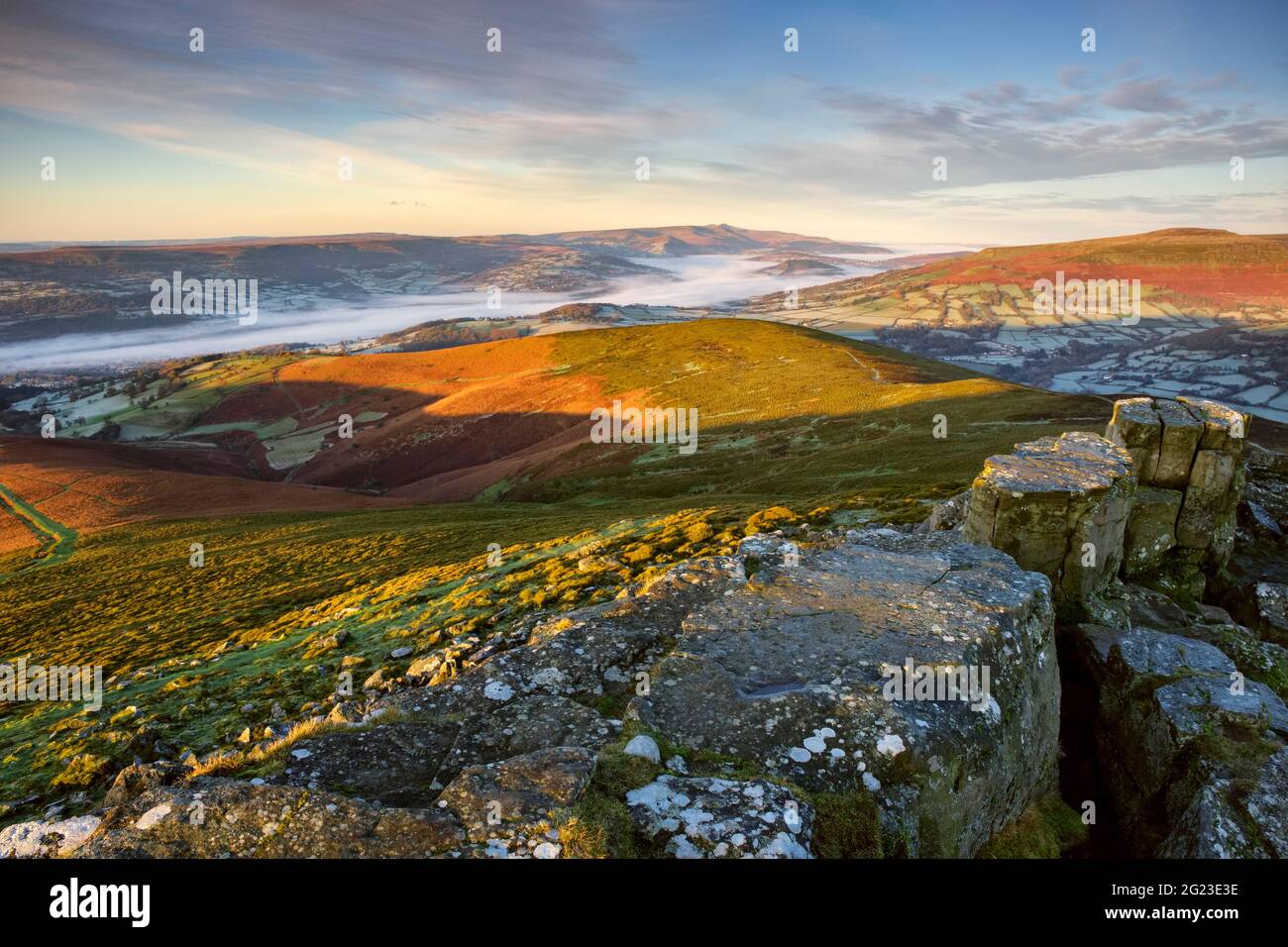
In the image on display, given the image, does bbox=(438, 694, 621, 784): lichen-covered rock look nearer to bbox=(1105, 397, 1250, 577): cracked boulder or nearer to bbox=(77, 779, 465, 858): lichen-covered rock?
bbox=(77, 779, 465, 858): lichen-covered rock

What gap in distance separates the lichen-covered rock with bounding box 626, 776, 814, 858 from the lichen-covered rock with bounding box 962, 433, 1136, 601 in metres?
10.8

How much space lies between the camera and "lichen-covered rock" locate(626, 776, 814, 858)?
23.0 feet

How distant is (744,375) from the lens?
123m

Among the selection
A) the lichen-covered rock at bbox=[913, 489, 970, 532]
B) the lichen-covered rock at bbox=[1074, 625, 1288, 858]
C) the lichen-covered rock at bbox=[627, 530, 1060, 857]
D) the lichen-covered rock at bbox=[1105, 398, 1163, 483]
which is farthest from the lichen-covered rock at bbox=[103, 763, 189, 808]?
the lichen-covered rock at bbox=[1105, 398, 1163, 483]

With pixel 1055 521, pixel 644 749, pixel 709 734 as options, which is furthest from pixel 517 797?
pixel 1055 521

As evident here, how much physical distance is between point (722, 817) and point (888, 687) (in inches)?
156

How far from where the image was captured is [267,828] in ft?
23.0

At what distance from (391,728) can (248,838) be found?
2.70 m

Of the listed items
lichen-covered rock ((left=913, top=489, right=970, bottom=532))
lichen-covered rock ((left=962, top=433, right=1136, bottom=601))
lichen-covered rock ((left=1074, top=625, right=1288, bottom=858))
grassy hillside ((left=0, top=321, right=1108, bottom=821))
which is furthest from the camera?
lichen-covered rock ((left=913, top=489, right=970, bottom=532))

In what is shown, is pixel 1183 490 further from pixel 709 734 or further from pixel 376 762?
pixel 376 762

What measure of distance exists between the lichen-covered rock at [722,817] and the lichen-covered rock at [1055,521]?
35.5ft

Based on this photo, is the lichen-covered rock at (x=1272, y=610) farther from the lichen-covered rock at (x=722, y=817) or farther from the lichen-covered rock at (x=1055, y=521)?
the lichen-covered rock at (x=722, y=817)
